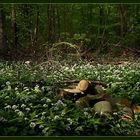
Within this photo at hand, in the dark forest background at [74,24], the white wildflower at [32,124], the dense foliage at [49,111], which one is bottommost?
the dark forest background at [74,24]

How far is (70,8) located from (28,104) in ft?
64.2

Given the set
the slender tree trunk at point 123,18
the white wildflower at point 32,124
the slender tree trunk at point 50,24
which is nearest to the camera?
the white wildflower at point 32,124

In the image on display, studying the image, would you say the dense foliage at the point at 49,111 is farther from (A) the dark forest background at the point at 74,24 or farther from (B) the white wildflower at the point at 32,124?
(A) the dark forest background at the point at 74,24

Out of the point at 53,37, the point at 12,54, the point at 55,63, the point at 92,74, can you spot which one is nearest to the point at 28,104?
the point at 55,63

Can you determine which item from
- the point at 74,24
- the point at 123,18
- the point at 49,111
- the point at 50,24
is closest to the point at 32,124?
the point at 49,111

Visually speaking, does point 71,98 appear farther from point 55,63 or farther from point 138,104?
point 55,63

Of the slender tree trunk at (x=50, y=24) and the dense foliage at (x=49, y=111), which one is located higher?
the dense foliage at (x=49, y=111)

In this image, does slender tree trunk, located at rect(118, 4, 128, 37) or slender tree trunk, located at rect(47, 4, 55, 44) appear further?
slender tree trunk, located at rect(118, 4, 128, 37)

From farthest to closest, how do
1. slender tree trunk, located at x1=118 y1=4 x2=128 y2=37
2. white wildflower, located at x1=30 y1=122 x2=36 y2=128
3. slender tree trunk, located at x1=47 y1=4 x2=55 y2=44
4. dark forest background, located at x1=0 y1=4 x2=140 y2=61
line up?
1. slender tree trunk, located at x1=118 y1=4 x2=128 y2=37
2. slender tree trunk, located at x1=47 y1=4 x2=55 y2=44
3. dark forest background, located at x1=0 y1=4 x2=140 y2=61
4. white wildflower, located at x1=30 y1=122 x2=36 y2=128

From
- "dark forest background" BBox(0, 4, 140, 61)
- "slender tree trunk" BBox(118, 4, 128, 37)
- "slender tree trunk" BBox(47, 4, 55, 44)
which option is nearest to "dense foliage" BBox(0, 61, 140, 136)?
"dark forest background" BBox(0, 4, 140, 61)

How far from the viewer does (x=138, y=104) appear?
7934 mm

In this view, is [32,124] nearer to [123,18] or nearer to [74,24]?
[123,18]

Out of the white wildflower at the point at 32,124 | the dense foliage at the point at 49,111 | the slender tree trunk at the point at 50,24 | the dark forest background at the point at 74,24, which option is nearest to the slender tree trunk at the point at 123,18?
the dark forest background at the point at 74,24

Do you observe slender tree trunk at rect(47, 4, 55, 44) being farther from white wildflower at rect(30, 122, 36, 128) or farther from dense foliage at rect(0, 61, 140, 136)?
white wildflower at rect(30, 122, 36, 128)
